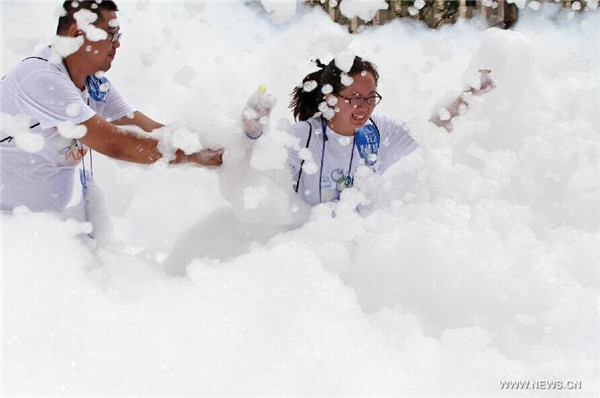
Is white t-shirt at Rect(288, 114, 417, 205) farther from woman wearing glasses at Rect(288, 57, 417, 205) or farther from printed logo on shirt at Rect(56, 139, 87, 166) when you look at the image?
printed logo on shirt at Rect(56, 139, 87, 166)

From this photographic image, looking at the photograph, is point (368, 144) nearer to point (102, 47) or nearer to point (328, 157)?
point (328, 157)

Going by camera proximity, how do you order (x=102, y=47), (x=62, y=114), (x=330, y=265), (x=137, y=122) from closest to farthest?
(x=62, y=114)
(x=102, y=47)
(x=330, y=265)
(x=137, y=122)

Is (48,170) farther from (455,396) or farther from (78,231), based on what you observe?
(455,396)

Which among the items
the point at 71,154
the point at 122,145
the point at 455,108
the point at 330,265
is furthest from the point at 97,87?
the point at 455,108

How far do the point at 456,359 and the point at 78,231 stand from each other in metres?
1.17

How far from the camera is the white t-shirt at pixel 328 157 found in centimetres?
198

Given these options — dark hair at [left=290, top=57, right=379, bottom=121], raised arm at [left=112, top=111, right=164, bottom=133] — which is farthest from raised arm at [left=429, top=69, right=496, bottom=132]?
raised arm at [left=112, top=111, right=164, bottom=133]

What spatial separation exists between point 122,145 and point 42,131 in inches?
9.2

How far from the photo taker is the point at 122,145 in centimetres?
163

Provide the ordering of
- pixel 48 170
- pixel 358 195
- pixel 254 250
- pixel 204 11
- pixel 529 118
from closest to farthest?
pixel 48 170
pixel 254 250
pixel 358 195
pixel 529 118
pixel 204 11

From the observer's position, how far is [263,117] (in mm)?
1804

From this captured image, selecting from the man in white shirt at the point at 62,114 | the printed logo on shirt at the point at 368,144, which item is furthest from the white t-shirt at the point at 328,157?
the man in white shirt at the point at 62,114

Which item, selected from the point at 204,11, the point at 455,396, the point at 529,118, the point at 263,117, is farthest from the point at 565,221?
the point at 204,11

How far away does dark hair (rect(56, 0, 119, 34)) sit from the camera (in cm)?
161
